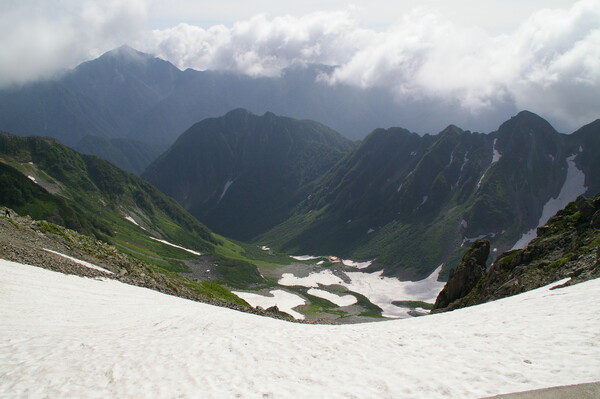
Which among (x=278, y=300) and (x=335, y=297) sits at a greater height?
(x=335, y=297)

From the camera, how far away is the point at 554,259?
36.4 metres

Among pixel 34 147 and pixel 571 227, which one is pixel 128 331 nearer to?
pixel 571 227

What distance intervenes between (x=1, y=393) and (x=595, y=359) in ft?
66.0

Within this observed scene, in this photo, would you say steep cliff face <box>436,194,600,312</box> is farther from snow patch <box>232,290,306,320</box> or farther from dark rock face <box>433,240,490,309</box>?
snow patch <box>232,290,306,320</box>

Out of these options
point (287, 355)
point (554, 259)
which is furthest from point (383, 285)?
point (287, 355)

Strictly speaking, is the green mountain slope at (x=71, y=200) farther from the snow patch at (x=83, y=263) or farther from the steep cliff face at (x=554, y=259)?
the steep cliff face at (x=554, y=259)

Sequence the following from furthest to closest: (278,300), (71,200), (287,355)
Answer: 1. (71,200)
2. (278,300)
3. (287,355)

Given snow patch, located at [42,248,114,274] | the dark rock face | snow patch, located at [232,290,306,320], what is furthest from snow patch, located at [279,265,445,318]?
snow patch, located at [42,248,114,274]

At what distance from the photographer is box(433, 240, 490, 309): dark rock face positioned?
51.8m

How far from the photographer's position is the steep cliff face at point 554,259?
100ft

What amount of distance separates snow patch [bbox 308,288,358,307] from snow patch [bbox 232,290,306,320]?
2490 centimetres

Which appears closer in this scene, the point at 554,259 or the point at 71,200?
the point at 554,259

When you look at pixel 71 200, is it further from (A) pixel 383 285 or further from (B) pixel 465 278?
(B) pixel 465 278

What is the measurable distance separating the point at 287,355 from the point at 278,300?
291ft
